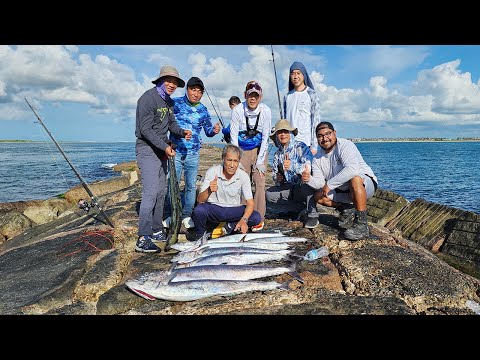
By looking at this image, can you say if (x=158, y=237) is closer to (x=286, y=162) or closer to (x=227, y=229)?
(x=227, y=229)

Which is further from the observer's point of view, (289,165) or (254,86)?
(289,165)

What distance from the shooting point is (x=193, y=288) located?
337 cm

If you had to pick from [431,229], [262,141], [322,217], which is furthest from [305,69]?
[431,229]

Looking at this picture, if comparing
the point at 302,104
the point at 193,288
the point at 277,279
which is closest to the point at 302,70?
the point at 302,104

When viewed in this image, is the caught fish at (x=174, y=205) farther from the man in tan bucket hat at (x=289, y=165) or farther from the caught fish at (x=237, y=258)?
the man in tan bucket hat at (x=289, y=165)

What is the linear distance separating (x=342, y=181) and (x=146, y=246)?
3.16 meters

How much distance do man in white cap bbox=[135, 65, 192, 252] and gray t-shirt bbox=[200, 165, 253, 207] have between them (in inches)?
30.8

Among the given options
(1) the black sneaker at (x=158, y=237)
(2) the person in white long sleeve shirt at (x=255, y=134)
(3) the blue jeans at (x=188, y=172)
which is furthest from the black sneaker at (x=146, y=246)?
(2) the person in white long sleeve shirt at (x=255, y=134)

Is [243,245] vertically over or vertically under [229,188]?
under

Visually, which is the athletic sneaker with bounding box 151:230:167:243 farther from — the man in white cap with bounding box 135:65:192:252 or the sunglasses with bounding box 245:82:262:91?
the sunglasses with bounding box 245:82:262:91

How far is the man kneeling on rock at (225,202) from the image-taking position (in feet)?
16.3

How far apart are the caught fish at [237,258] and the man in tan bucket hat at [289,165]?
1635 millimetres
